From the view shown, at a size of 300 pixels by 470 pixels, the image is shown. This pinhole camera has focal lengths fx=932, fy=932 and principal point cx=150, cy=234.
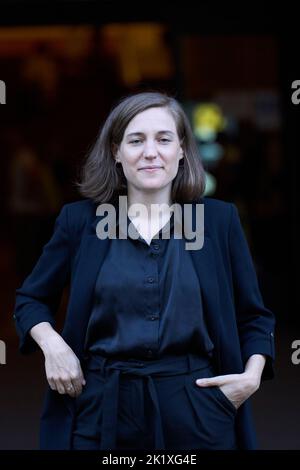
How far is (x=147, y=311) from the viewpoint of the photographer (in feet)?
9.08

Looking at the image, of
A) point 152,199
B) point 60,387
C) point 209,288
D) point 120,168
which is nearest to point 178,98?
point 120,168

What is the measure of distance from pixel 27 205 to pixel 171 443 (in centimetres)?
980

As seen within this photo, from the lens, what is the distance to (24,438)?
5812 millimetres

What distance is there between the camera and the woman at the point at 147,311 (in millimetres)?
2766

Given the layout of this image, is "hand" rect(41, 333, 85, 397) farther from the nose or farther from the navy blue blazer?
the nose

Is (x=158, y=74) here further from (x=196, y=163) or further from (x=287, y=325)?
(x=196, y=163)

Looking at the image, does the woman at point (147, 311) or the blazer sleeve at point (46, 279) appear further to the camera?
the blazer sleeve at point (46, 279)

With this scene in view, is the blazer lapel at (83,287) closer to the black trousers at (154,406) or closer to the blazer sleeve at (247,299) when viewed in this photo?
the black trousers at (154,406)

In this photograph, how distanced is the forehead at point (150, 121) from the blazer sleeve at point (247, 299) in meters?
0.36

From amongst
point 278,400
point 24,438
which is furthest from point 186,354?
point 278,400

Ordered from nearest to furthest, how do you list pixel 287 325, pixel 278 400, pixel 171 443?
pixel 171 443, pixel 278 400, pixel 287 325

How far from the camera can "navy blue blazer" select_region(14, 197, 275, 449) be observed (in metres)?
2.86

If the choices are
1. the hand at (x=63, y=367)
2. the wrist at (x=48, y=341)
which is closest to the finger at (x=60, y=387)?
the hand at (x=63, y=367)

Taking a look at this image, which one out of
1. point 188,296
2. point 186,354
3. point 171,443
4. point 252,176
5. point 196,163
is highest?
point 252,176
